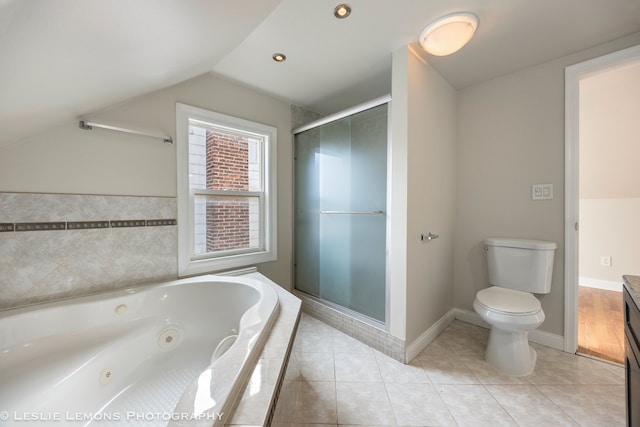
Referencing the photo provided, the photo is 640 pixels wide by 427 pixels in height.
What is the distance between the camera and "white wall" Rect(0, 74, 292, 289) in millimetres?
1277

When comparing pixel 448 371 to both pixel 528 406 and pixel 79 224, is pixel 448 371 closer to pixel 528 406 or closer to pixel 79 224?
pixel 528 406

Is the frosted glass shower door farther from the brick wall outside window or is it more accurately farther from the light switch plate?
the light switch plate

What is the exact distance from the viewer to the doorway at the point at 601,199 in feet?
5.45

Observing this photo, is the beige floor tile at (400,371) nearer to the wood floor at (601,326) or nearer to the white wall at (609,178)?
the wood floor at (601,326)

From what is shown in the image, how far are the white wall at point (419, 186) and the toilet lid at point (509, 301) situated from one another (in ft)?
1.25

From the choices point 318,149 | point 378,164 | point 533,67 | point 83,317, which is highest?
point 533,67

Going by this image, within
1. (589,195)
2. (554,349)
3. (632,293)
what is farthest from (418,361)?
(589,195)

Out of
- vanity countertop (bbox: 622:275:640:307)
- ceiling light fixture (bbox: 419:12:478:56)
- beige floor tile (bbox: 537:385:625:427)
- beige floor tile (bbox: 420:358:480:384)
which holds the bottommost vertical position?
beige floor tile (bbox: 420:358:480:384)

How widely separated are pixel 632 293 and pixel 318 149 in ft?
6.84

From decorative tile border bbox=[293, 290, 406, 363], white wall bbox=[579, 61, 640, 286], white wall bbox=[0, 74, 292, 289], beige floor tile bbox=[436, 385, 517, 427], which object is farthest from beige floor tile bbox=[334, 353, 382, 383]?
white wall bbox=[579, 61, 640, 286]

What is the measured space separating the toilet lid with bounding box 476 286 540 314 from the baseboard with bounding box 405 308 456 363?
1.57 feet

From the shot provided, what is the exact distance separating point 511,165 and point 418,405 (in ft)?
6.34

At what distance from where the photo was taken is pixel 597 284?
2.90 meters

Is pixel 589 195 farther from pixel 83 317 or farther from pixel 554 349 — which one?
pixel 83 317
